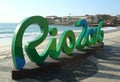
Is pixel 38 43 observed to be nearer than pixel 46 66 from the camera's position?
Yes

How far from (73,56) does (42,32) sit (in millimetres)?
2495

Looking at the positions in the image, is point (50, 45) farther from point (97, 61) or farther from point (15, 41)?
point (97, 61)

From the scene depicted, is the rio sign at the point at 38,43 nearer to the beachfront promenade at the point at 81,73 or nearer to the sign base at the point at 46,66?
the sign base at the point at 46,66

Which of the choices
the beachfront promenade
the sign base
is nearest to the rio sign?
the sign base

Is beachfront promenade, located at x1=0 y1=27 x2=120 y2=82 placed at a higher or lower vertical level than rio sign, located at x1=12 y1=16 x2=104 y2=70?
lower

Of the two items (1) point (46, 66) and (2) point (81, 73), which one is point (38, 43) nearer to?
(1) point (46, 66)

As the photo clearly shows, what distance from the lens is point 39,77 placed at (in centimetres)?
814

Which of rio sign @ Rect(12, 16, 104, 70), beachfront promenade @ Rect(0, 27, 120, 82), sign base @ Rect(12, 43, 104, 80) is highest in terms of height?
rio sign @ Rect(12, 16, 104, 70)

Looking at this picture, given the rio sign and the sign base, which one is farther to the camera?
the sign base

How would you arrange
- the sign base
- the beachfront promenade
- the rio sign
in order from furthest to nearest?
the beachfront promenade
the sign base
the rio sign

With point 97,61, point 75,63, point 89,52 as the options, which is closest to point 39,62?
point 75,63

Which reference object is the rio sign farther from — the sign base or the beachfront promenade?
the beachfront promenade

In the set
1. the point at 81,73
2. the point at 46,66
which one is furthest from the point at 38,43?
the point at 81,73

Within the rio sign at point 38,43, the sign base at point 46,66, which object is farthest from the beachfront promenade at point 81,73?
the rio sign at point 38,43
